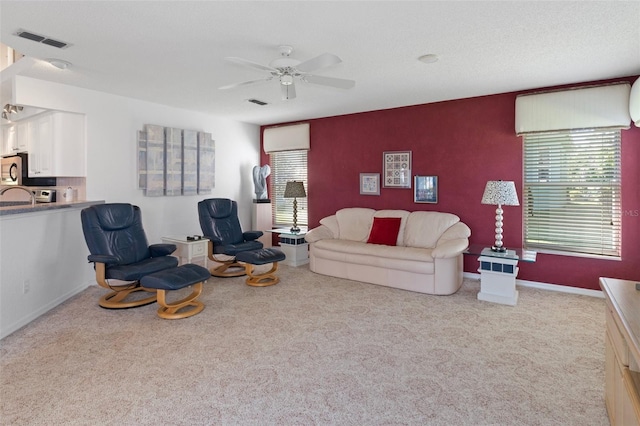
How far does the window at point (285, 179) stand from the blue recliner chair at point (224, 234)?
5.09 ft

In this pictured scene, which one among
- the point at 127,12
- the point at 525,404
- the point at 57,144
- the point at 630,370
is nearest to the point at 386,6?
the point at 127,12

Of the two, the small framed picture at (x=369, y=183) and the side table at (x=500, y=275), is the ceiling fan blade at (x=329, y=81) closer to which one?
the side table at (x=500, y=275)

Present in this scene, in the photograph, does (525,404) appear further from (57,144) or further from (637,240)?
(57,144)

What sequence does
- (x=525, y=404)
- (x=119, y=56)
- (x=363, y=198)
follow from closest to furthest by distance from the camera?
(x=525, y=404)
(x=119, y=56)
(x=363, y=198)

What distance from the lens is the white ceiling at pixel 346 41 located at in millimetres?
2490

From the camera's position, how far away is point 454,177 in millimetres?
5141

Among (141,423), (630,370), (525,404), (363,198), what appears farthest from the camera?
(363,198)

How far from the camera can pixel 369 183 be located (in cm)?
593

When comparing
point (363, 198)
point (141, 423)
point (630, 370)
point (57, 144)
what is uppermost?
point (57, 144)

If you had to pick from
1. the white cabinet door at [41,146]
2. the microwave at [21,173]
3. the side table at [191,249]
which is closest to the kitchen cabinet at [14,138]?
the microwave at [21,173]

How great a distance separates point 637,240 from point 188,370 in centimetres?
479

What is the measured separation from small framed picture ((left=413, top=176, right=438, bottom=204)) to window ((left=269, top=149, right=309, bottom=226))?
2130mm

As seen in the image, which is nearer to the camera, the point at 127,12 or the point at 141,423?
the point at 141,423

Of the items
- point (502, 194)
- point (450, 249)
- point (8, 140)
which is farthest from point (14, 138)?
point (502, 194)
